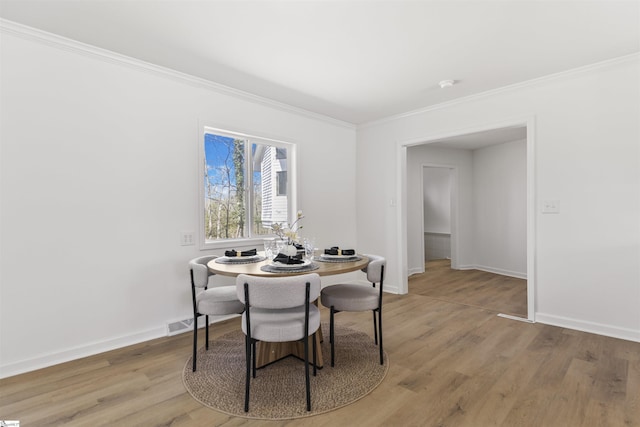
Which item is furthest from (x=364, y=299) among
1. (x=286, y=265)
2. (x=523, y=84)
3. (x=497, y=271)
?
(x=497, y=271)

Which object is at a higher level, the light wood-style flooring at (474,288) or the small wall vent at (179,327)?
the small wall vent at (179,327)

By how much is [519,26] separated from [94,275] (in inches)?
153

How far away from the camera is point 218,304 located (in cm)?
240

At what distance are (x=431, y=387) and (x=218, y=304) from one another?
5.27ft

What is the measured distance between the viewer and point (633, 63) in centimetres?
287

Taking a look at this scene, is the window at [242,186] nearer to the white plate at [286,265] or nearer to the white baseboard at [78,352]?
the white baseboard at [78,352]

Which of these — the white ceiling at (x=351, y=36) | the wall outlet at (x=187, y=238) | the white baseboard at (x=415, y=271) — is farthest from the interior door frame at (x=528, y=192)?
the wall outlet at (x=187, y=238)

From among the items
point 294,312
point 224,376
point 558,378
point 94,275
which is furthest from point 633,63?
point 94,275

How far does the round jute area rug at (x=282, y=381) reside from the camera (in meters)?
1.96

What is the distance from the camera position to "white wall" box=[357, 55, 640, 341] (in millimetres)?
2902

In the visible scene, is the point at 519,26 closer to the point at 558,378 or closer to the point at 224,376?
the point at 558,378

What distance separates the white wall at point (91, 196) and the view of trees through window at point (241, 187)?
0.89ft

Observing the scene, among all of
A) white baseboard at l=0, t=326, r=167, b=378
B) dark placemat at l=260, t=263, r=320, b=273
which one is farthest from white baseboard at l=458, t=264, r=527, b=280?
white baseboard at l=0, t=326, r=167, b=378

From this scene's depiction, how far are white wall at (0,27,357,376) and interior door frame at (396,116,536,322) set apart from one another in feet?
8.19
